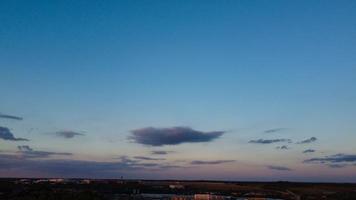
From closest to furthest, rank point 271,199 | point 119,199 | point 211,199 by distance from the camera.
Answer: point 119,199, point 211,199, point 271,199

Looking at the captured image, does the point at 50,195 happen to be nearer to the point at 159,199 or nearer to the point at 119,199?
the point at 119,199

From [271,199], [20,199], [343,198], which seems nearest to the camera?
[20,199]

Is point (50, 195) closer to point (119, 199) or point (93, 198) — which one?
point (93, 198)

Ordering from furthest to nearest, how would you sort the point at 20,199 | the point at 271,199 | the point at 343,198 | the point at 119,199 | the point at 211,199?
the point at 271,199 → the point at 211,199 → the point at 343,198 → the point at 119,199 → the point at 20,199

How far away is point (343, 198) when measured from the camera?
84.5m

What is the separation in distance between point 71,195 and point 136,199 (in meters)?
15.7

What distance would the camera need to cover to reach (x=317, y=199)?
85875mm

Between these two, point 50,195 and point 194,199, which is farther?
point 194,199

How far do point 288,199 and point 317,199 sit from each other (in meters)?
9.57

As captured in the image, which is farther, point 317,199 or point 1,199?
point 317,199

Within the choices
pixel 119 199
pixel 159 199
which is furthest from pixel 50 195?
pixel 159 199

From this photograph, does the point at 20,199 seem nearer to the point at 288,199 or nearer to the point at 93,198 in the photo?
the point at 93,198

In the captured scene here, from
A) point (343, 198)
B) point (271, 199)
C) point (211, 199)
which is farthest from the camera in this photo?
point (271, 199)

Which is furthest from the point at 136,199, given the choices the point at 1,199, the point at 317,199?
Answer: the point at 317,199
